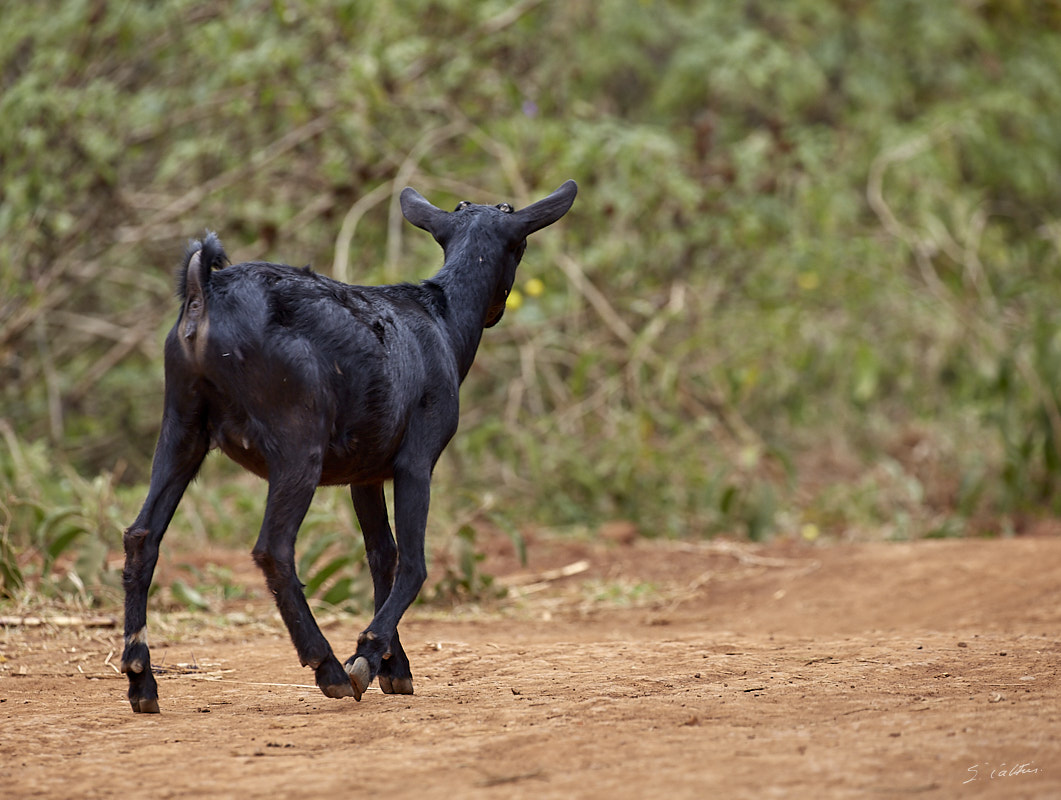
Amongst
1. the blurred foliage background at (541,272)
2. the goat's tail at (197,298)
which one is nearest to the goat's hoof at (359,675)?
the goat's tail at (197,298)

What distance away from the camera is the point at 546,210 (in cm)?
534

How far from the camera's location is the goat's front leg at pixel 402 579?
436cm

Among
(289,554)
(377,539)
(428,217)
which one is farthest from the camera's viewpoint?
(428,217)

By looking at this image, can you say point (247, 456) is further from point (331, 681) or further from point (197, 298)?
point (331, 681)

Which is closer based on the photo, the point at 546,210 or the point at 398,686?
the point at 398,686

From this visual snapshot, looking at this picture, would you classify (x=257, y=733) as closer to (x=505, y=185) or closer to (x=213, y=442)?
(x=213, y=442)

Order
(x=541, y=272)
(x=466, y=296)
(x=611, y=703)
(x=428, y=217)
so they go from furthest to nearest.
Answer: (x=541, y=272) → (x=428, y=217) → (x=466, y=296) → (x=611, y=703)

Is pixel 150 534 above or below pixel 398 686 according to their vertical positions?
above

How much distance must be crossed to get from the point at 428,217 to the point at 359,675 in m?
2.28

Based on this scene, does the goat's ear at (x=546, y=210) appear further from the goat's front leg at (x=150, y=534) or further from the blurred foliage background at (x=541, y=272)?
the blurred foliage background at (x=541, y=272)

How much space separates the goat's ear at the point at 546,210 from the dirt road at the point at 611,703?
6.28ft

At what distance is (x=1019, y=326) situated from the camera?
10.7 meters

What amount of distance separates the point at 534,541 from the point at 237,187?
4.54 meters

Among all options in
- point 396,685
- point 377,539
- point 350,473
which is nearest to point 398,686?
point 396,685
